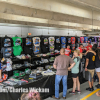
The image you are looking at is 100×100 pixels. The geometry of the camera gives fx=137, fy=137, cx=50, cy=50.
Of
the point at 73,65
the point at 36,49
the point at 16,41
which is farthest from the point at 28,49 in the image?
the point at 73,65

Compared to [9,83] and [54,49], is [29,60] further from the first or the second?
[9,83]

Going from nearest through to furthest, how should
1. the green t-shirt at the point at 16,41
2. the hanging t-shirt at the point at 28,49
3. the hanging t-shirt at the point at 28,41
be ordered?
the green t-shirt at the point at 16,41, the hanging t-shirt at the point at 28,41, the hanging t-shirt at the point at 28,49

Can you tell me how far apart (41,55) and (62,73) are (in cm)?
358

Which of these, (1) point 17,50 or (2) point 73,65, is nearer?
(2) point 73,65

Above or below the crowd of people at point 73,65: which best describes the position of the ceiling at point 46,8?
above

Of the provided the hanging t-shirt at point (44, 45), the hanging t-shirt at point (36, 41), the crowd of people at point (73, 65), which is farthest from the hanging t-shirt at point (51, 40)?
the crowd of people at point (73, 65)

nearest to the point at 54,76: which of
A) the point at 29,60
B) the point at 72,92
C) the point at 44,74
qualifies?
the point at 44,74

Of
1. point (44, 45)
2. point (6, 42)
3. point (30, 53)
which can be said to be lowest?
point (30, 53)

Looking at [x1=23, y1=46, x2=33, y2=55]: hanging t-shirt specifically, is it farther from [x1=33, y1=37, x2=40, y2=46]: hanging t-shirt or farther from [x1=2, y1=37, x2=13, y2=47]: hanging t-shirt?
[x1=2, y1=37, x2=13, y2=47]: hanging t-shirt

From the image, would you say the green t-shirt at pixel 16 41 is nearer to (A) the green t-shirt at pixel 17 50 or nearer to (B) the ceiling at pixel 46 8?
(A) the green t-shirt at pixel 17 50

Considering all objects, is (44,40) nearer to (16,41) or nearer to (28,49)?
(28,49)

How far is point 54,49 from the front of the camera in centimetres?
907

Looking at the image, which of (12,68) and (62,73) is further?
(12,68)

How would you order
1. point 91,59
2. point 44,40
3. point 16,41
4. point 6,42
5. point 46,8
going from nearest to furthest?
point 46,8, point 91,59, point 6,42, point 16,41, point 44,40
